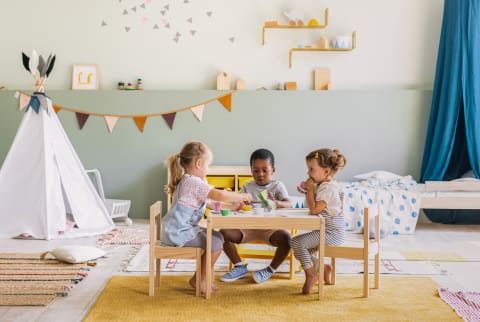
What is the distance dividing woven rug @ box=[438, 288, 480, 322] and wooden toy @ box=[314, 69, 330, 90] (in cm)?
310

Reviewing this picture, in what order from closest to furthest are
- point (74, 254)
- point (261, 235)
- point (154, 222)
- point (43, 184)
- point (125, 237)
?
point (154, 222) < point (261, 235) < point (74, 254) < point (125, 237) < point (43, 184)

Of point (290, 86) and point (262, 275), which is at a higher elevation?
point (290, 86)

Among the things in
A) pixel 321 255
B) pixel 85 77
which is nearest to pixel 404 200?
pixel 321 255

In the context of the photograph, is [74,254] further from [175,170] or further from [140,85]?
[140,85]

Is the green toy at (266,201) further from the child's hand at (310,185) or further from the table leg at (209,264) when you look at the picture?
the table leg at (209,264)

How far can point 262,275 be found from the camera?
3262mm

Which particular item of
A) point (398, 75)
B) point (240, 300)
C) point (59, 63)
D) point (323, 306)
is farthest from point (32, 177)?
point (398, 75)

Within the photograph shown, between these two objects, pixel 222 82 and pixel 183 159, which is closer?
pixel 183 159

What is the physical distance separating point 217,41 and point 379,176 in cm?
207

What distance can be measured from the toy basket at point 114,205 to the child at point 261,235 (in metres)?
2.25

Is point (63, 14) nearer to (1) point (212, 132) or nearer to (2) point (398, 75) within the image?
(1) point (212, 132)

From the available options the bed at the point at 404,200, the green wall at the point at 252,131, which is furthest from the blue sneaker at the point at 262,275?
the green wall at the point at 252,131

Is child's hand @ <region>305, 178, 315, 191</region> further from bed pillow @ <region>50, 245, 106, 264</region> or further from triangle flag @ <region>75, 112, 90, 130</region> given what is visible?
triangle flag @ <region>75, 112, 90, 130</region>

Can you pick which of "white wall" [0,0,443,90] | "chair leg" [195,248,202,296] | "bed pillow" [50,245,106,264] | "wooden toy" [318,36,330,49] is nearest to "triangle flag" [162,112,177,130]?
"white wall" [0,0,443,90]
